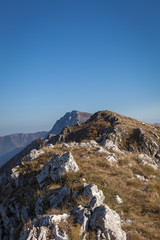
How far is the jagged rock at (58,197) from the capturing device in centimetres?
1017

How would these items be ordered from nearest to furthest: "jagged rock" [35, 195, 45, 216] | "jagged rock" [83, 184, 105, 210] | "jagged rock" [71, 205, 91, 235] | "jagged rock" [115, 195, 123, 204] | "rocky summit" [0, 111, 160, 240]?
1. "rocky summit" [0, 111, 160, 240]
2. "jagged rock" [71, 205, 91, 235]
3. "jagged rock" [83, 184, 105, 210]
4. "jagged rock" [115, 195, 123, 204]
5. "jagged rock" [35, 195, 45, 216]

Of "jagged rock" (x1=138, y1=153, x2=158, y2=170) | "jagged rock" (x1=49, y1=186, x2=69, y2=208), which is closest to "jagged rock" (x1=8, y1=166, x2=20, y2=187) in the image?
"jagged rock" (x1=49, y1=186, x2=69, y2=208)

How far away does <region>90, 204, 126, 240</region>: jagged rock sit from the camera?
22.0 feet

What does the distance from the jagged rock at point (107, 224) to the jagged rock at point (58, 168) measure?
21.4 ft

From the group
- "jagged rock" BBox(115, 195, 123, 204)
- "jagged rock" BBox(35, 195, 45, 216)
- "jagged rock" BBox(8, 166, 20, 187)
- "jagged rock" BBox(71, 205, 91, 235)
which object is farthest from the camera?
"jagged rock" BBox(8, 166, 20, 187)

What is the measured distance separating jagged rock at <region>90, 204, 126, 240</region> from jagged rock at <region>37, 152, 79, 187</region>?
6.53 meters

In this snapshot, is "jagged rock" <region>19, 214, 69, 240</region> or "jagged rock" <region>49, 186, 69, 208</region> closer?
"jagged rock" <region>19, 214, 69, 240</region>

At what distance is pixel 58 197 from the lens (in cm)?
1060

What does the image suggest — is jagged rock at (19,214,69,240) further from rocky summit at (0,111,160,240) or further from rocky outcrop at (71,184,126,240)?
rocky outcrop at (71,184,126,240)

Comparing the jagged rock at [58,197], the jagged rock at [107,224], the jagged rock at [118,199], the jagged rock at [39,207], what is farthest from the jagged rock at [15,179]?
the jagged rock at [107,224]

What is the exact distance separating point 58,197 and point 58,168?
146 inches

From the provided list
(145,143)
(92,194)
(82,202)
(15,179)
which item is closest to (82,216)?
(82,202)

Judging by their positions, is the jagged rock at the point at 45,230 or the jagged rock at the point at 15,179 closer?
the jagged rock at the point at 45,230

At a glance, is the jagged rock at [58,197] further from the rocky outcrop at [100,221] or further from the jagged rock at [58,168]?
the jagged rock at [58,168]
